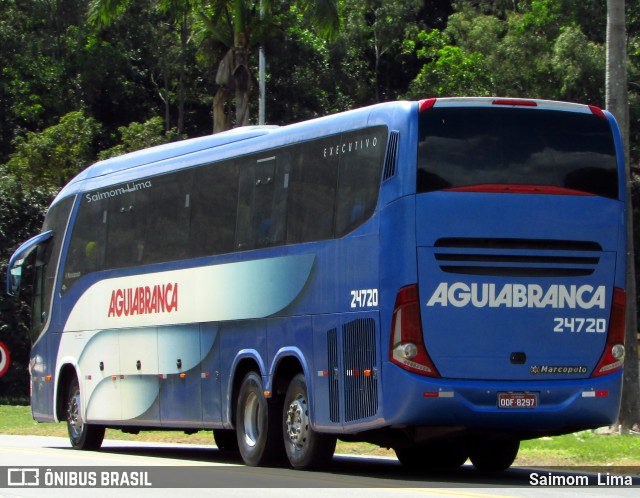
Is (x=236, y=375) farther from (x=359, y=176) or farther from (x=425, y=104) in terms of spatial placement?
(x=425, y=104)

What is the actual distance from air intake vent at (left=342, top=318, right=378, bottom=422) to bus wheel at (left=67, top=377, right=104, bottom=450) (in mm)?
7436

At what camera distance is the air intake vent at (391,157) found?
46.3 feet

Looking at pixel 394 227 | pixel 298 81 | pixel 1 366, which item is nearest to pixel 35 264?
pixel 1 366

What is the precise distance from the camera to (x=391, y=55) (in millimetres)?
60469

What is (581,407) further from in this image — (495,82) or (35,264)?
(495,82)

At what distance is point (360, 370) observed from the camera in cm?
1438

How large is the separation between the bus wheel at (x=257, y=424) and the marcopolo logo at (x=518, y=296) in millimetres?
3308

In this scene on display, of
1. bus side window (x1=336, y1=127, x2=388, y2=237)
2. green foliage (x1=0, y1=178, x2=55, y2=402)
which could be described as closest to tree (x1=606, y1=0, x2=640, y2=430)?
bus side window (x1=336, y1=127, x2=388, y2=237)

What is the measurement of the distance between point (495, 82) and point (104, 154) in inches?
533

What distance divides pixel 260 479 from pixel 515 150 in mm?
4285

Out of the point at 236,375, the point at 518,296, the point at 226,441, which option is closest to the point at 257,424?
the point at 236,375

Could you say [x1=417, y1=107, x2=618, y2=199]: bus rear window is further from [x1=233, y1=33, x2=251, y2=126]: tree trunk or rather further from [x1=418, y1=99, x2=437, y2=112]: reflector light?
[x1=233, y1=33, x2=251, y2=126]: tree trunk

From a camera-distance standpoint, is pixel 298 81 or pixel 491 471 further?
pixel 298 81

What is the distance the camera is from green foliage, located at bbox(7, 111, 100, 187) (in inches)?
1783
